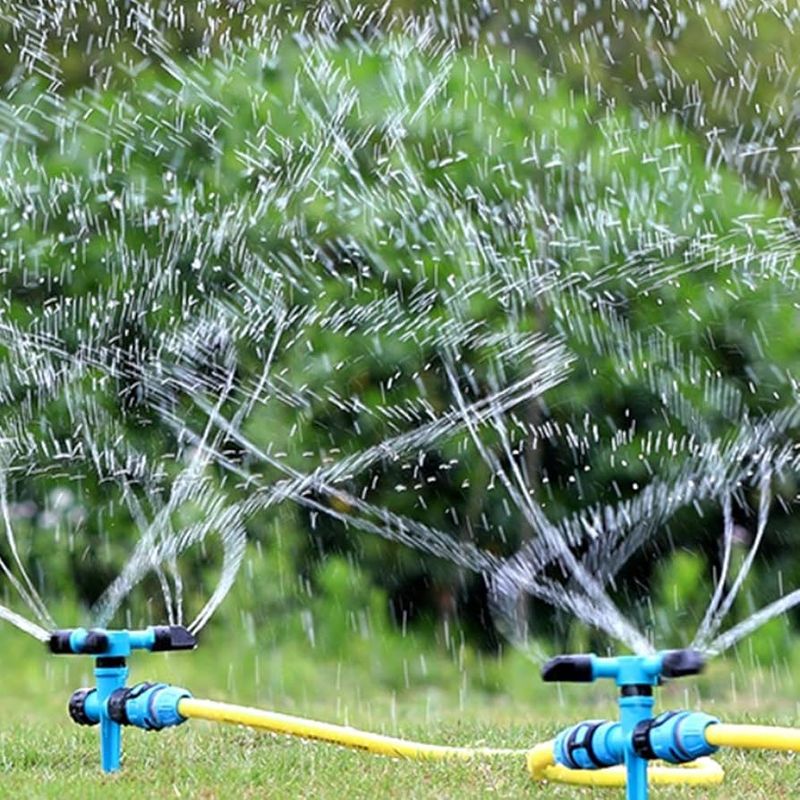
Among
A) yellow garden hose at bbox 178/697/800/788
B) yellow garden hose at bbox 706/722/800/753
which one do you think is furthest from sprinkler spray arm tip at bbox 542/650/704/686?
yellow garden hose at bbox 178/697/800/788

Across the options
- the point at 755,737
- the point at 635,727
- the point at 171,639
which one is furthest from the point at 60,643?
the point at 755,737

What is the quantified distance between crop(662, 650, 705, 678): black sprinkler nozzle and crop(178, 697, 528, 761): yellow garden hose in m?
1.08

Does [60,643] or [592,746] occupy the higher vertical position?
[60,643]

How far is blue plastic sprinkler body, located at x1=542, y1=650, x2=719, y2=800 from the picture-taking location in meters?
2.52

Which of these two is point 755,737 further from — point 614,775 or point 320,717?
point 320,717

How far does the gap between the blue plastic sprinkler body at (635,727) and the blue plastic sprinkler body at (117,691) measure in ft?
2.92

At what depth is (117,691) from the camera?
3352 millimetres

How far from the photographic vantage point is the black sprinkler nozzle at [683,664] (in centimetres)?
252

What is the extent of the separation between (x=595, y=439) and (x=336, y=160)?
145cm

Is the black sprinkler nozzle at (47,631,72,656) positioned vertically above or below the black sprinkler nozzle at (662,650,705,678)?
above

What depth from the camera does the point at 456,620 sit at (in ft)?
22.2

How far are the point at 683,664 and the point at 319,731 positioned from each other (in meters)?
1.11

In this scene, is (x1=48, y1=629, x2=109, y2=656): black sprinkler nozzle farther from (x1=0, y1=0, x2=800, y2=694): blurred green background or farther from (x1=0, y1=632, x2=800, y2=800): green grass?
(x1=0, y1=0, x2=800, y2=694): blurred green background

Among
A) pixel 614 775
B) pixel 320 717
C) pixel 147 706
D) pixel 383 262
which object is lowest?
pixel 614 775
